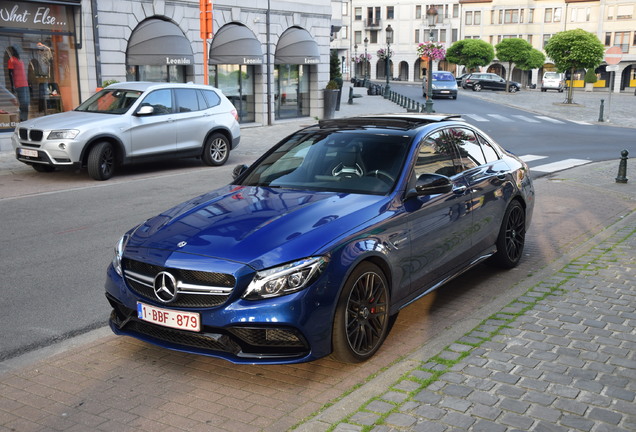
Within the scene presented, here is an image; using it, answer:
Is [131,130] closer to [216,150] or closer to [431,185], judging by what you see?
[216,150]

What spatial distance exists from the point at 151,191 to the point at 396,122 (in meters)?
7.07

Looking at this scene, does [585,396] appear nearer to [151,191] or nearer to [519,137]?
[151,191]

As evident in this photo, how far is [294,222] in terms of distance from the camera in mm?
4688

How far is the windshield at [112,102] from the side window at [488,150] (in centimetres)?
897

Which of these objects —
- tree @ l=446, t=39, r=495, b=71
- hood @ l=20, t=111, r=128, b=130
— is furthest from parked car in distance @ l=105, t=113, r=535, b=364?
tree @ l=446, t=39, r=495, b=71

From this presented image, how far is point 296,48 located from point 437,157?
23425 millimetres

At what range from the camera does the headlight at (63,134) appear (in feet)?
42.5

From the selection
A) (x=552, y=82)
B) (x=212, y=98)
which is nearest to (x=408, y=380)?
(x=212, y=98)

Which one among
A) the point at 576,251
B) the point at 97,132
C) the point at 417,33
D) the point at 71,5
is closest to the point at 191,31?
the point at 71,5

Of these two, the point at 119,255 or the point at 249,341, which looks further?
the point at 119,255

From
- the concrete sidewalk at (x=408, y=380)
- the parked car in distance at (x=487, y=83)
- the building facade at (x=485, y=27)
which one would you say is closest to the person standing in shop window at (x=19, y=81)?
the concrete sidewalk at (x=408, y=380)

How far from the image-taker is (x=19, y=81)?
1936 cm

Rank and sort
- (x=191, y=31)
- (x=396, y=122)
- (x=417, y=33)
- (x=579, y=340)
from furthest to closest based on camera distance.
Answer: (x=417, y=33), (x=191, y=31), (x=396, y=122), (x=579, y=340)

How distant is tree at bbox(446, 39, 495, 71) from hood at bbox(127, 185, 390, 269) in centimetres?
7797
